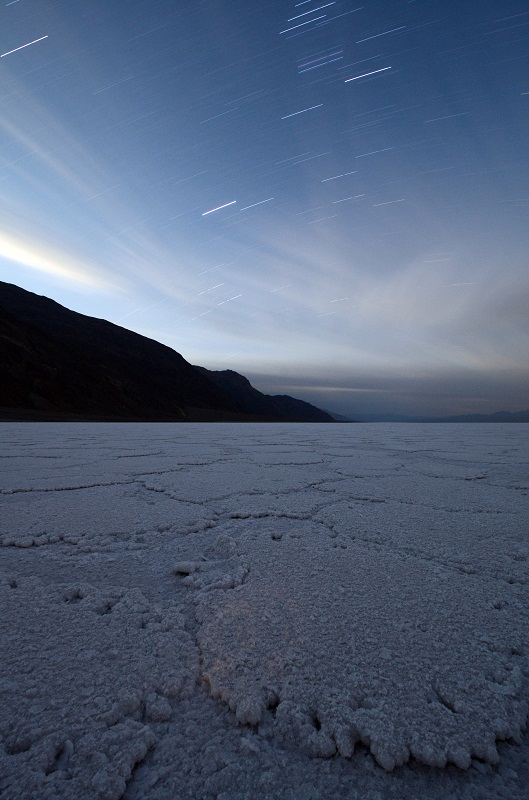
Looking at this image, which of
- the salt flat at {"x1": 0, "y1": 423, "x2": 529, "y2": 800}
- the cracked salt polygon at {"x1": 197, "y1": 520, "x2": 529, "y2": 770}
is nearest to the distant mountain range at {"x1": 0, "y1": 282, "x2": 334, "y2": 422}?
the salt flat at {"x1": 0, "y1": 423, "x2": 529, "y2": 800}

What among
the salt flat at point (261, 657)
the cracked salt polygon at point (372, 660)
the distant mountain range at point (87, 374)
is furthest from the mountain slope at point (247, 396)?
the cracked salt polygon at point (372, 660)

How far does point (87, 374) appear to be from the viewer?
3209cm

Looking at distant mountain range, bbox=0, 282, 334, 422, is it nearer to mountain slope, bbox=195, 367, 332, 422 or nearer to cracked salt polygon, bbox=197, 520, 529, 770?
cracked salt polygon, bbox=197, 520, 529, 770

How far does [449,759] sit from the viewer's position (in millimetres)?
438

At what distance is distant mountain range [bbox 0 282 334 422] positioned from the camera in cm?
2545

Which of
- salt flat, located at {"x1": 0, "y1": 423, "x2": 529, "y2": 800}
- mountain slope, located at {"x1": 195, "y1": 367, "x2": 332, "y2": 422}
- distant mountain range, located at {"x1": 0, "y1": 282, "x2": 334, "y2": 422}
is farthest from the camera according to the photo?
mountain slope, located at {"x1": 195, "y1": 367, "x2": 332, "y2": 422}

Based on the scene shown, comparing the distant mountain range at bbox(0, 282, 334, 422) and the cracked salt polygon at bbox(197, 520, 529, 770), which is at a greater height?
the distant mountain range at bbox(0, 282, 334, 422)

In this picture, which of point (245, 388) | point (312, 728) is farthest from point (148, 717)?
point (245, 388)

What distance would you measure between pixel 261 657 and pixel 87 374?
3500cm

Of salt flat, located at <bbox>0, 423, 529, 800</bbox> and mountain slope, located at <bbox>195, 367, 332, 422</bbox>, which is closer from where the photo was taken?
salt flat, located at <bbox>0, 423, 529, 800</bbox>

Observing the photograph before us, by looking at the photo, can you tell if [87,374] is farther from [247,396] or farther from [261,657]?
[247,396]

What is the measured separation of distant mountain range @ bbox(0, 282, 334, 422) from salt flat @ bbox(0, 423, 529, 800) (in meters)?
18.6

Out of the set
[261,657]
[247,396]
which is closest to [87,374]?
[261,657]

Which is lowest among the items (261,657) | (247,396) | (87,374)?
(261,657)
